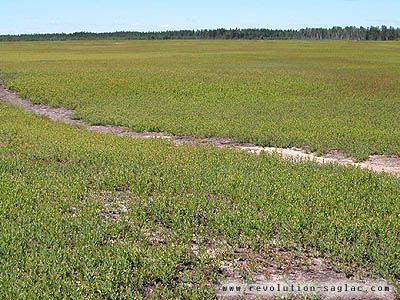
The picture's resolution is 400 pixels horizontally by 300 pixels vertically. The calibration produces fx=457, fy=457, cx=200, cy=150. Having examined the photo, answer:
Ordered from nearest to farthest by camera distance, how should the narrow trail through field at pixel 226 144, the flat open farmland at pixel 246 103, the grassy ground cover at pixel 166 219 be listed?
the grassy ground cover at pixel 166 219
the narrow trail through field at pixel 226 144
the flat open farmland at pixel 246 103

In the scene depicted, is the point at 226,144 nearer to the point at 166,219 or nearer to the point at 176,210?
the point at 176,210

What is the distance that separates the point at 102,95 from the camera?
37.4 metres

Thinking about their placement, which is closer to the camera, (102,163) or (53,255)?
(53,255)

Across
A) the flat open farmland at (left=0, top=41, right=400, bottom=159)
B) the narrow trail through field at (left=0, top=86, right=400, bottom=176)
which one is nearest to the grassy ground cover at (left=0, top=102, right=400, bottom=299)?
the narrow trail through field at (left=0, top=86, right=400, bottom=176)

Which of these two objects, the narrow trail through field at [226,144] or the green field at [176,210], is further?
the narrow trail through field at [226,144]

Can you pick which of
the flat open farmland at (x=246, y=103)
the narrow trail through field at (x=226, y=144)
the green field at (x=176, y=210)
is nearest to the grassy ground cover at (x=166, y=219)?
the green field at (x=176, y=210)

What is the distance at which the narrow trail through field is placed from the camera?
1695cm

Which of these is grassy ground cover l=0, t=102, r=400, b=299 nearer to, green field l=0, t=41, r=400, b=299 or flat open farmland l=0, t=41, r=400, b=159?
green field l=0, t=41, r=400, b=299

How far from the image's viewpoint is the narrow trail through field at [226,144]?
1695 cm

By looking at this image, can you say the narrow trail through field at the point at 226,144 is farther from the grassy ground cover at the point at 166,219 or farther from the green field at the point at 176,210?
the grassy ground cover at the point at 166,219

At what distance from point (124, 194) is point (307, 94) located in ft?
93.0

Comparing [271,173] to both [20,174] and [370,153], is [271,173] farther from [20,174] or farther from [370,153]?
[20,174]

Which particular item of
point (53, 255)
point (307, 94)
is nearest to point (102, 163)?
point (53, 255)

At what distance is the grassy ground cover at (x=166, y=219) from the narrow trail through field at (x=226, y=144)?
96.9 inches
